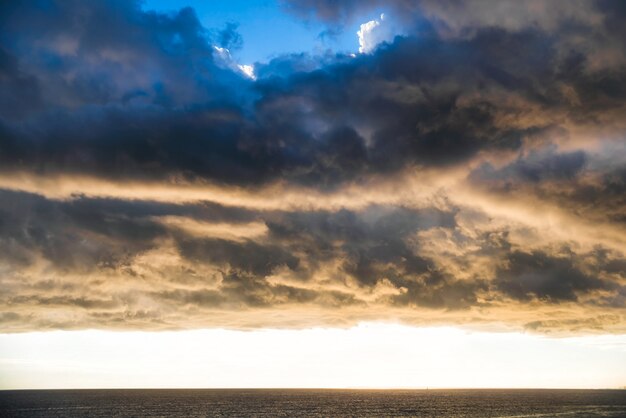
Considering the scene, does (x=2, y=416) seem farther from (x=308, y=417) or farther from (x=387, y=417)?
(x=387, y=417)

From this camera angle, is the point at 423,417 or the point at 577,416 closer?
the point at 577,416

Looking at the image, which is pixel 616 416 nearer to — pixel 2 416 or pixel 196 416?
pixel 196 416

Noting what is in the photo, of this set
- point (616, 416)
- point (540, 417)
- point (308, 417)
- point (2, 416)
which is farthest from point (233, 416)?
point (616, 416)

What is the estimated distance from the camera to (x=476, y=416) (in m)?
183

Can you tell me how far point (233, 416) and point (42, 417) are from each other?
7016 centimetres

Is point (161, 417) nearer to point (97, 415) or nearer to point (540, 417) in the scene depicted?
point (97, 415)

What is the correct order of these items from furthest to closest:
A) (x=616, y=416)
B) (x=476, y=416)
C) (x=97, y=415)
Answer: (x=97, y=415), (x=476, y=416), (x=616, y=416)

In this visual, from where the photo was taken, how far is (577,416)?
169 meters

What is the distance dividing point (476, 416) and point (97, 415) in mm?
139533

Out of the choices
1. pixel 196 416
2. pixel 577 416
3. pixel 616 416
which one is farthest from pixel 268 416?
pixel 616 416

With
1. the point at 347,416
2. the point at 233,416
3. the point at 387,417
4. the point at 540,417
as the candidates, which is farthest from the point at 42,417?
the point at 540,417

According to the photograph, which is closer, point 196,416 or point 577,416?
point 577,416

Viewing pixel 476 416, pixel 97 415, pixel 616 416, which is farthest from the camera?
pixel 97 415

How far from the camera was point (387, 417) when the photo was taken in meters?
186
